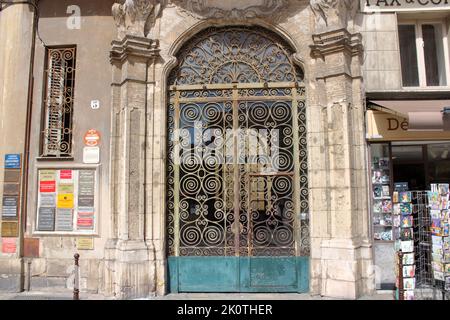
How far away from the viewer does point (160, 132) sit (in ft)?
22.1

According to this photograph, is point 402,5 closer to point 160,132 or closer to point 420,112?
point 420,112

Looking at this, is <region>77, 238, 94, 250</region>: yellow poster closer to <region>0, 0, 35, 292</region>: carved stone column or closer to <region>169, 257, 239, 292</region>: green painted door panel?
<region>0, 0, 35, 292</region>: carved stone column

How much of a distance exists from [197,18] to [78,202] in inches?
152

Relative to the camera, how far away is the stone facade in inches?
247

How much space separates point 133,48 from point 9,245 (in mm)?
4017

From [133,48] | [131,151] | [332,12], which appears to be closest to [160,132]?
[131,151]

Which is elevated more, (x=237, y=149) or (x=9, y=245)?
(x=237, y=149)

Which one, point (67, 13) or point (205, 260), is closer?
point (205, 260)

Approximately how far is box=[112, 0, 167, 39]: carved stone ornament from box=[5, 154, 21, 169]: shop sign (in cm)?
281

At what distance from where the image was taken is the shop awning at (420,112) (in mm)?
6062

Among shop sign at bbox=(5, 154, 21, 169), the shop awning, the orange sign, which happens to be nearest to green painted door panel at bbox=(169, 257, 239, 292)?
the orange sign

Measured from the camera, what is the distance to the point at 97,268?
261 inches
